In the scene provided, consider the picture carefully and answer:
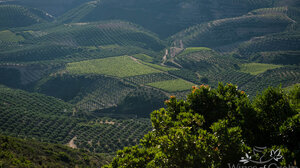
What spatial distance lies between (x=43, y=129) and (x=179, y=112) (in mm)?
78102

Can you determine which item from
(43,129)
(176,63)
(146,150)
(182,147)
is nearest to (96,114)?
(43,129)

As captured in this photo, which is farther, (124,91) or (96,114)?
(124,91)

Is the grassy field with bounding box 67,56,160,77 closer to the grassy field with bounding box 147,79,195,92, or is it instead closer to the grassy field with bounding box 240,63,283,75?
the grassy field with bounding box 147,79,195,92

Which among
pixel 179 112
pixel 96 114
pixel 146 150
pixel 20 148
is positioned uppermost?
pixel 179 112

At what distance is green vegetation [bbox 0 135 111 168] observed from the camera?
4647cm

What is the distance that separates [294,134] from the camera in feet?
87.5

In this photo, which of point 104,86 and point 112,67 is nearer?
point 104,86

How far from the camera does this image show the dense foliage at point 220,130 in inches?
1043

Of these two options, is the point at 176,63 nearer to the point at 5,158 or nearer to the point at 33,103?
the point at 33,103

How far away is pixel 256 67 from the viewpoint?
169250mm

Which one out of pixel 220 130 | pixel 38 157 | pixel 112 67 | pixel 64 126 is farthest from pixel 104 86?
pixel 220 130

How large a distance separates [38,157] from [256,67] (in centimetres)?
14498

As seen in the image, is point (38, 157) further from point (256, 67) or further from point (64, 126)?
point (256, 67)

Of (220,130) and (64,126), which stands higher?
(220,130)
